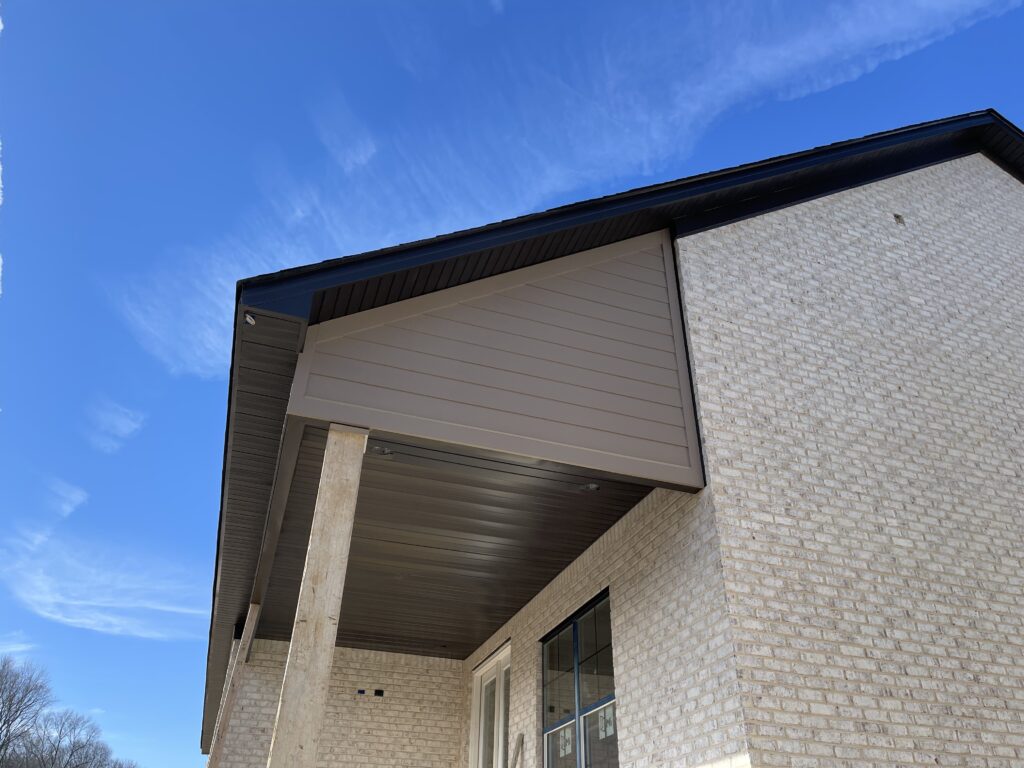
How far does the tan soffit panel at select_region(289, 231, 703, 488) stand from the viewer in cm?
560

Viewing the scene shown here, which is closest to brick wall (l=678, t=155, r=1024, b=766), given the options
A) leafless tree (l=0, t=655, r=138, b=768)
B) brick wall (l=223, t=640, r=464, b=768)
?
brick wall (l=223, t=640, r=464, b=768)

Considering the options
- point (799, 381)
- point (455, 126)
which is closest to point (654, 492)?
point (799, 381)

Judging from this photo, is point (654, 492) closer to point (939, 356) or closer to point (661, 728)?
point (661, 728)

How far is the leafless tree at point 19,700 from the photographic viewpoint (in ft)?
151

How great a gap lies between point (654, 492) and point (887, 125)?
5.13 meters

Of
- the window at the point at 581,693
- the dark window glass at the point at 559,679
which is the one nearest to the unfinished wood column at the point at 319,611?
the window at the point at 581,693

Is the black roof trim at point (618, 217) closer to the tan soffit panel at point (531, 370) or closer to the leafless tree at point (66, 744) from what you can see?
the tan soffit panel at point (531, 370)

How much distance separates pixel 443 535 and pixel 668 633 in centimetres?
248

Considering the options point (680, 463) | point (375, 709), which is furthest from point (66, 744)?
point (680, 463)

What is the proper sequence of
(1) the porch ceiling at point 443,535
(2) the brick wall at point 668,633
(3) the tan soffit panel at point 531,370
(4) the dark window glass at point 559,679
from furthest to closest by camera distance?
(4) the dark window glass at point 559,679
(1) the porch ceiling at point 443,535
(3) the tan soffit panel at point 531,370
(2) the brick wall at point 668,633

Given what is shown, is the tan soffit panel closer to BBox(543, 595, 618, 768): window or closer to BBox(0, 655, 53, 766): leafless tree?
BBox(543, 595, 618, 768): window

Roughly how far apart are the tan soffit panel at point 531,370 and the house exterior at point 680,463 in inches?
0.9

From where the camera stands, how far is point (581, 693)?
7742 millimetres

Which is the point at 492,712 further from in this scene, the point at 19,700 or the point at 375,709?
the point at 19,700
